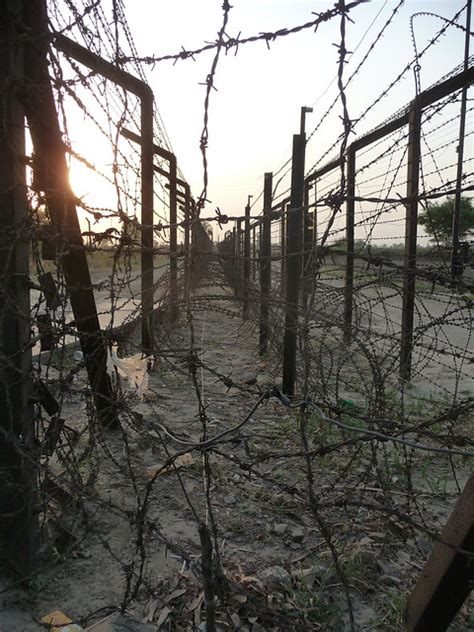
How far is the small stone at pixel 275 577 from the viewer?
1.84 m

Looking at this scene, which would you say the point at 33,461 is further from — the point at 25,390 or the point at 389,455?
the point at 389,455

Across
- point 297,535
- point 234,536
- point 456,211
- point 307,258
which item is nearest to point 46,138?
point 234,536

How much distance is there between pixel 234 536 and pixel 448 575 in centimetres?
118

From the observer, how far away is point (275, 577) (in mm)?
1876

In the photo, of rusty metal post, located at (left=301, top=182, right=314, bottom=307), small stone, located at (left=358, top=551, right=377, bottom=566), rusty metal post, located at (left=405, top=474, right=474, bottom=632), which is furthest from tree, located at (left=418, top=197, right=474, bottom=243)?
small stone, located at (left=358, top=551, right=377, bottom=566)

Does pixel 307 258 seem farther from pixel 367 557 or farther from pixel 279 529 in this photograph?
pixel 367 557

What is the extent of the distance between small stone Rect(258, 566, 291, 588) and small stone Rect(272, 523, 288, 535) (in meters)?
0.30

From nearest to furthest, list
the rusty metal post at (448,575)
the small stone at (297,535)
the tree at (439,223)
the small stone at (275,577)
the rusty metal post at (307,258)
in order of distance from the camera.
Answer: the rusty metal post at (448,575) < the rusty metal post at (307,258) < the small stone at (275,577) < the small stone at (297,535) < the tree at (439,223)

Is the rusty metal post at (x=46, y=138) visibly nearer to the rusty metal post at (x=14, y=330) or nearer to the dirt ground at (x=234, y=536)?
the rusty metal post at (x=14, y=330)

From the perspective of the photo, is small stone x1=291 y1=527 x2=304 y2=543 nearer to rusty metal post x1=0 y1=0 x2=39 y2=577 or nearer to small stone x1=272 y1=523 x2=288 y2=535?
small stone x1=272 y1=523 x2=288 y2=535

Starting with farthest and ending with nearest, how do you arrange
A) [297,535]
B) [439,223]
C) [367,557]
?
[439,223] < [297,535] < [367,557]

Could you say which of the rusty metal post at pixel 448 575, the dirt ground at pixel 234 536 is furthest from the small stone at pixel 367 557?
the rusty metal post at pixel 448 575

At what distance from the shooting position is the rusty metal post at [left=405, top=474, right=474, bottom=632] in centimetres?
116

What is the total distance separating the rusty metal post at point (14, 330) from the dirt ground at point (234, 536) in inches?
3.9
